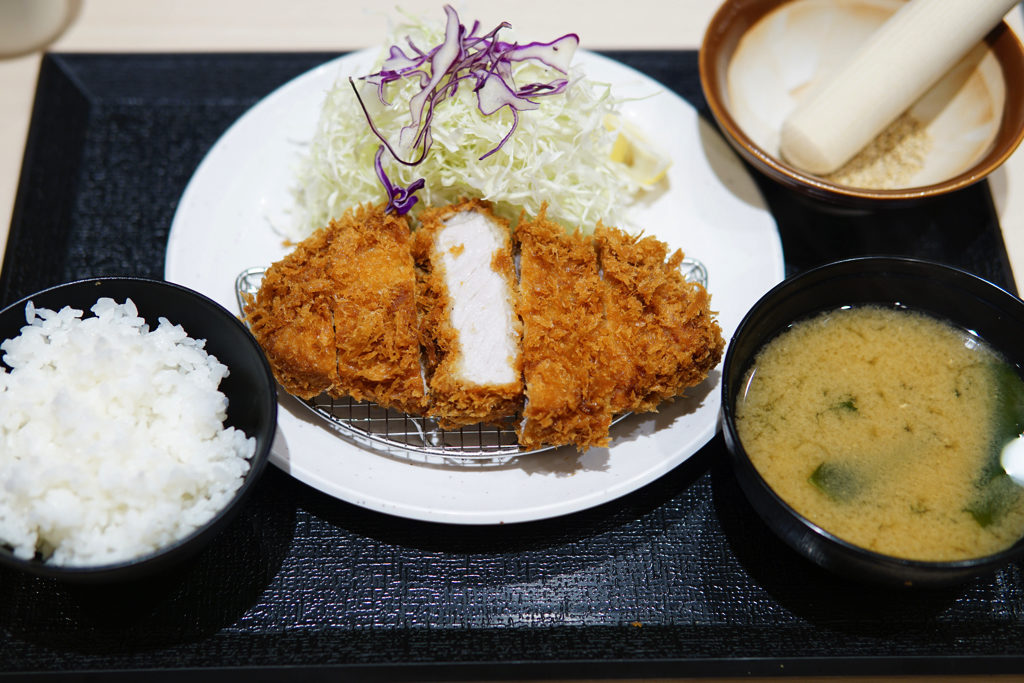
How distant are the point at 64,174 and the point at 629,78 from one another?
2.36 metres

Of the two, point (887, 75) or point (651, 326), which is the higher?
point (887, 75)

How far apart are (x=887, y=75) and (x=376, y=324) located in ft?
6.93

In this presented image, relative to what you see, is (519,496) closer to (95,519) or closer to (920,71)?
(95,519)

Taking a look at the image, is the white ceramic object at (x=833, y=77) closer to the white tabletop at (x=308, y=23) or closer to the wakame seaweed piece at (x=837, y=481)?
the white tabletop at (x=308, y=23)

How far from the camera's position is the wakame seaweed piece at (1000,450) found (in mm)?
2250

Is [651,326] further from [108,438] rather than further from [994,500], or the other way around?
[108,438]

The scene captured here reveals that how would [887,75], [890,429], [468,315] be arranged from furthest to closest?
[887,75] < [468,315] < [890,429]

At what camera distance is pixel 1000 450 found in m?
2.34

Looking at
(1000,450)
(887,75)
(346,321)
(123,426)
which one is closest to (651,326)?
(346,321)

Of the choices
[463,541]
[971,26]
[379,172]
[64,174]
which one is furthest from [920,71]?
[64,174]

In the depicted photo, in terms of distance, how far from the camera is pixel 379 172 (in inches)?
109

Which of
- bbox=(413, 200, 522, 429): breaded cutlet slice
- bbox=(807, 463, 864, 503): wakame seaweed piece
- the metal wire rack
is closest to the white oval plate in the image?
the metal wire rack

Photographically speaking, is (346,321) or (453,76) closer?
(346,321)

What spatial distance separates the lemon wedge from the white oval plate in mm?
85
